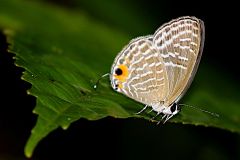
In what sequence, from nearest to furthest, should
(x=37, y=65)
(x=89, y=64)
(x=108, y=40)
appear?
(x=37, y=65) < (x=89, y=64) < (x=108, y=40)

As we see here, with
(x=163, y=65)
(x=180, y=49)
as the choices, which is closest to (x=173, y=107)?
(x=163, y=65)

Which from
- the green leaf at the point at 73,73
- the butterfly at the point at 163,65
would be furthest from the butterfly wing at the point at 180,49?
the green leaf at the point at 73,73

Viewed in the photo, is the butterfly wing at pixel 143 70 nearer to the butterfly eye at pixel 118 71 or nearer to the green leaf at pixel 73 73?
the butterfly eye at pixel 118 71

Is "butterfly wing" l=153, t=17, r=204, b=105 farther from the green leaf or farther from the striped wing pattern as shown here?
the green leaf

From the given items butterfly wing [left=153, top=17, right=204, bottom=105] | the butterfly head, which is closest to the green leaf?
the butterfly head

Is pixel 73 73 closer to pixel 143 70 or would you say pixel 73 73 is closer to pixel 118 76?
pixel 118 76

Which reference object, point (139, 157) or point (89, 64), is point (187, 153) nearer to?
point (139, 157)

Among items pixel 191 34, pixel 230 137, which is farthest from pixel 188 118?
pixel 230 137
